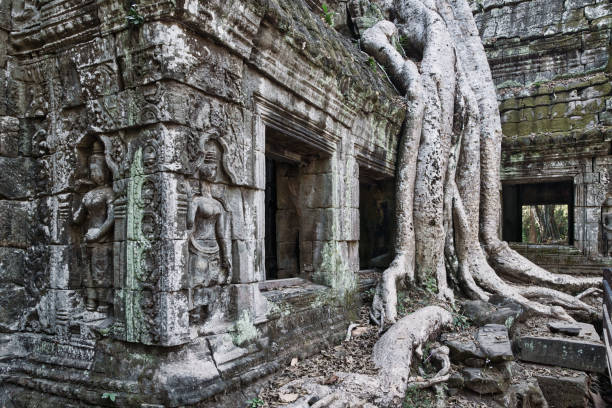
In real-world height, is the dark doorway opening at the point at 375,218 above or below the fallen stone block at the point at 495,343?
above

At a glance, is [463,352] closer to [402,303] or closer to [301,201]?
[402,303]

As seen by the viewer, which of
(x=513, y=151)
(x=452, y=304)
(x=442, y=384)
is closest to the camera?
(x=442, y=384)

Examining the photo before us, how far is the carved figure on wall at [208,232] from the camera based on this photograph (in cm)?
265

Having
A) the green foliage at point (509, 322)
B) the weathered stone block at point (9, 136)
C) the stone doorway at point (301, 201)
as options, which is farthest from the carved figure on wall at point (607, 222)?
the weathered stone block at point (9, 136)

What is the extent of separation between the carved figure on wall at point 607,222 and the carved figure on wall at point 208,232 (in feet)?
25.0

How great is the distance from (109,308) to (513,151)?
8108mm

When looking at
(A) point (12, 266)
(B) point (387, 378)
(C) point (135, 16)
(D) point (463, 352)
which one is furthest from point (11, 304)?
(D) point (463, 352)

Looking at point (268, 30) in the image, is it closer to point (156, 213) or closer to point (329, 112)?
point (329, 112)

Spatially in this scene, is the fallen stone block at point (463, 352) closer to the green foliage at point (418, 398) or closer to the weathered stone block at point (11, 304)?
the green foliage at point (418, 398)

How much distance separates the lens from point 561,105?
27.1ft

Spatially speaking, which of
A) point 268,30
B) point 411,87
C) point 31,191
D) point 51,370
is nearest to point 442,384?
point 51,370

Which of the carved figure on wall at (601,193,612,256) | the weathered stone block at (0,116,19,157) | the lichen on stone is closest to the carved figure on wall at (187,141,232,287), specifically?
the lichen on stone

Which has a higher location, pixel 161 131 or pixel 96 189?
pixel 161 131

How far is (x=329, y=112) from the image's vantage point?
4328mm
